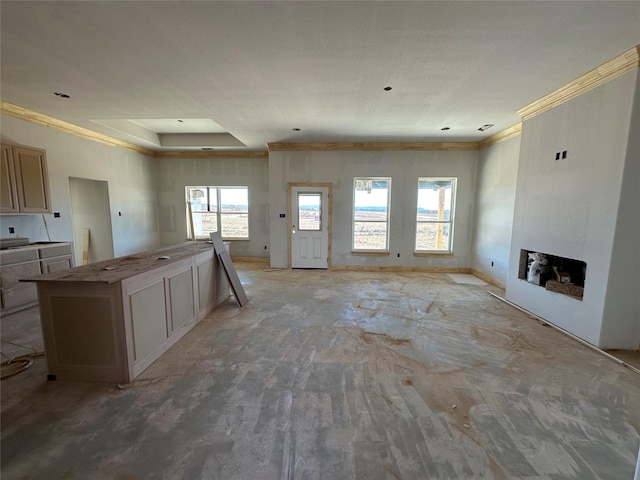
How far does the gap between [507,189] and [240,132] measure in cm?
531

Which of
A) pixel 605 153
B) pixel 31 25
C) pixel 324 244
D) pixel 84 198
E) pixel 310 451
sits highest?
pixel 31 25

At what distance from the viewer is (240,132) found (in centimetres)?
545

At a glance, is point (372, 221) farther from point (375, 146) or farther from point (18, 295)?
point (18, 295)

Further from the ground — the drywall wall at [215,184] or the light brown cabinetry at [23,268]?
the drywall wall at [215,184]

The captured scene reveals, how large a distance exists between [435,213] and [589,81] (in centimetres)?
371

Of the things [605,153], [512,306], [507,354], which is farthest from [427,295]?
[605,153]

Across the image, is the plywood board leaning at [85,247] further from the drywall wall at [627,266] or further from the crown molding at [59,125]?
the drywall wall at [627,266]

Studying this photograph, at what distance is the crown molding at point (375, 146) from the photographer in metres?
6.19

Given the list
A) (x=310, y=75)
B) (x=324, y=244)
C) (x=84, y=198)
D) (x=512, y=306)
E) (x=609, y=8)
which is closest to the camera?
(x=609, y=8)

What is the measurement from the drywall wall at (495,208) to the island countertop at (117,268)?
5379 mm

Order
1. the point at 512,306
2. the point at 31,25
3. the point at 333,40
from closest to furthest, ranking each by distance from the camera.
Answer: the point at 31,25, the point at 333,40, the point at 512,306

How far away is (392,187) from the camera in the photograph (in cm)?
639

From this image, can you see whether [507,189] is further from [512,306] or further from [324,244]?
[324,244]

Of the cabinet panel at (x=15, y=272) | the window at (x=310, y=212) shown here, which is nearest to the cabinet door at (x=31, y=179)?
the cabinet panel at (x=15, y=272)
